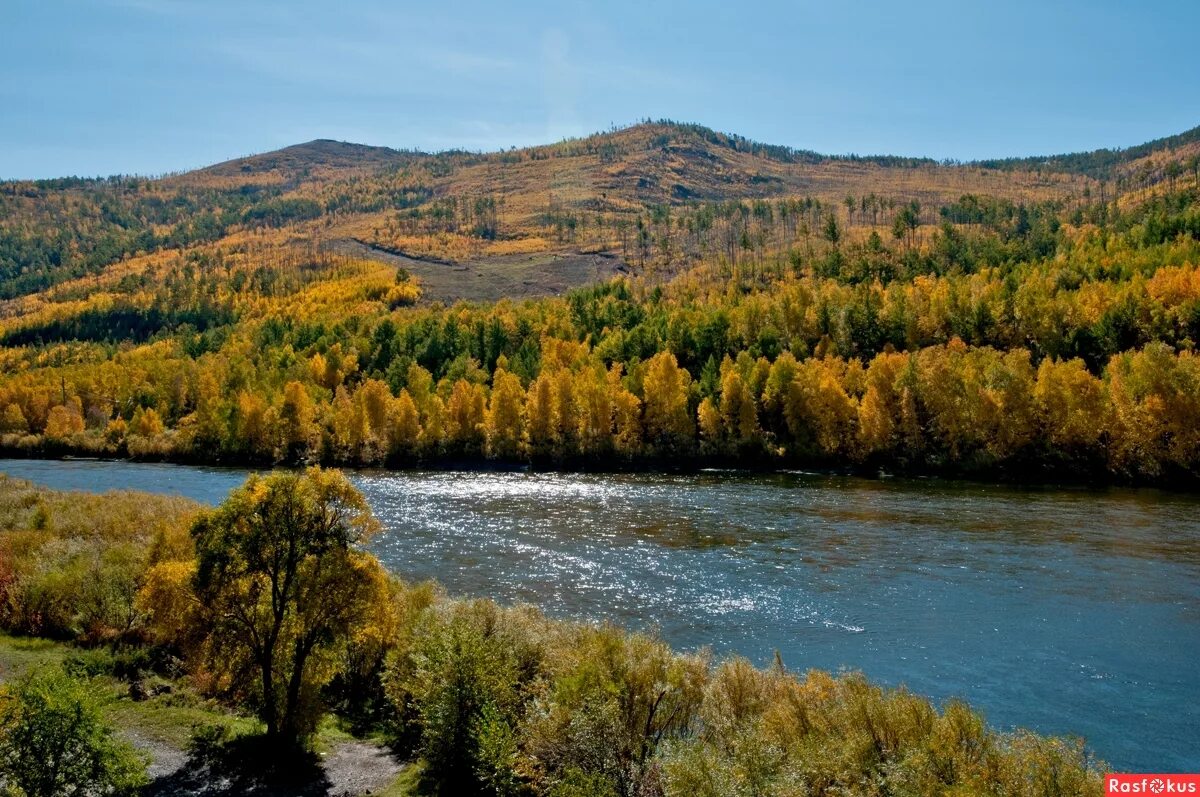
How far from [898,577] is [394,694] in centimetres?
3372

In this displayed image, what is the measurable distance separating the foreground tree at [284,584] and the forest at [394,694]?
0.07 metres

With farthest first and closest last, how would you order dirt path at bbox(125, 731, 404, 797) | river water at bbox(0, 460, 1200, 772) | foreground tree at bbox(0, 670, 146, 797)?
river water at bbox(0, 460, 1200, 772)
dirt path at bbox(125, 731, 404, 797)
foreground tree at bbox(0, 670, 146, 797)

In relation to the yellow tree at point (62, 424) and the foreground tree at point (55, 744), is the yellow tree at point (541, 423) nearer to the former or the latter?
the yellow tree at point (62, 424)

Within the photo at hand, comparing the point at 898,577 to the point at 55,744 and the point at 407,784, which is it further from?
the point at 55,744

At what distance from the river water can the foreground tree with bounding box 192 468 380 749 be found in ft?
55.3

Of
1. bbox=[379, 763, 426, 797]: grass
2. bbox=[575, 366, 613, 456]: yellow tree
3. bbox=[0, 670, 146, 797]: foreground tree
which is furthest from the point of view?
bbox=[575, 366, 613, 456]: yellow tree

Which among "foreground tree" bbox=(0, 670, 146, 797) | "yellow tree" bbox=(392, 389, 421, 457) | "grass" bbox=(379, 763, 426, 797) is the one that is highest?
"yellow tree" bbox=(392, 389, 421, 457)

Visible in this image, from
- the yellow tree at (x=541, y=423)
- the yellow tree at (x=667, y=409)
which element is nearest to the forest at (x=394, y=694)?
the yellow tree at (x=667, y=409)

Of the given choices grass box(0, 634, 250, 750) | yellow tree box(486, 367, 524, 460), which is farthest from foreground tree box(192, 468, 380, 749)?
yellow tree box(486, 367, 524, 460)

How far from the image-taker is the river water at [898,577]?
3466 centimetres

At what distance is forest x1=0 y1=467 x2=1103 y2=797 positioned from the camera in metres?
21.3

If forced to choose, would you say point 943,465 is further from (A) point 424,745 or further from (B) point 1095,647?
(A) point 424,745

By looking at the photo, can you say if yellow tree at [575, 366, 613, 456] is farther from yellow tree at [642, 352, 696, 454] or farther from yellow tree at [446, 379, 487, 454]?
yellow tree at [446, 379, 487, 454]

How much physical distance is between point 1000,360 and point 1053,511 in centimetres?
4123
